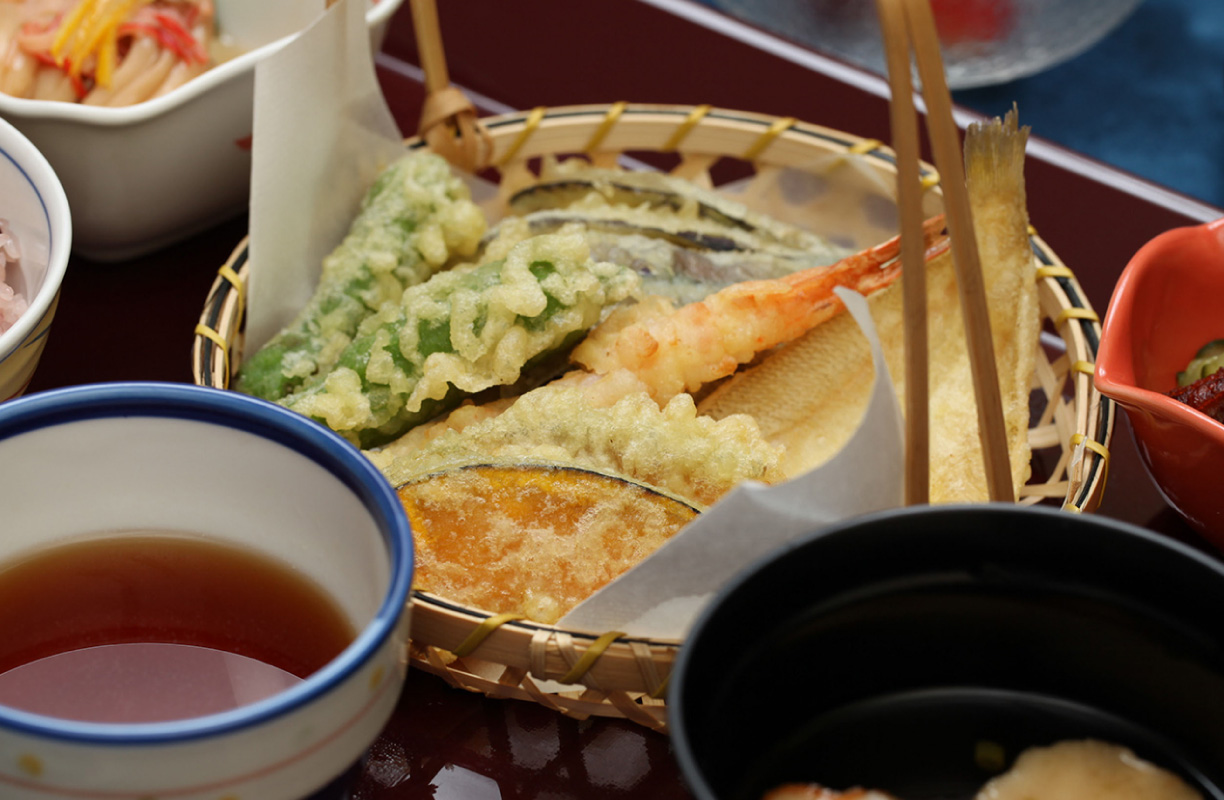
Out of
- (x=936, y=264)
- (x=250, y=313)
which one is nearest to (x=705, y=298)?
(x=936, y=264)

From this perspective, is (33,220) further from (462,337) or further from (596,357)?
(596,357)

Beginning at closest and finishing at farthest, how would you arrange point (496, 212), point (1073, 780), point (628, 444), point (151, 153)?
point (1073, 780) < point (628, 444) < point (151, 153) < point (496, 212)

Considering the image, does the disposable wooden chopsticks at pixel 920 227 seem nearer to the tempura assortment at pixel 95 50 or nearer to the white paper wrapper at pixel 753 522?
the white paper wrapper at pixel 753 522

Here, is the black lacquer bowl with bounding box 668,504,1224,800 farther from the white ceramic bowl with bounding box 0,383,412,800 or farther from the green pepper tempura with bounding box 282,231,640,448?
the green pepper tempura with bounding box 282,231,640,448

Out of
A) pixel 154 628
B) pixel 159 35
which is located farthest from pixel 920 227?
pixel 159 35

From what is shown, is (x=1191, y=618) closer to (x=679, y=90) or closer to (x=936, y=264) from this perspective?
(x=936, y=264)
